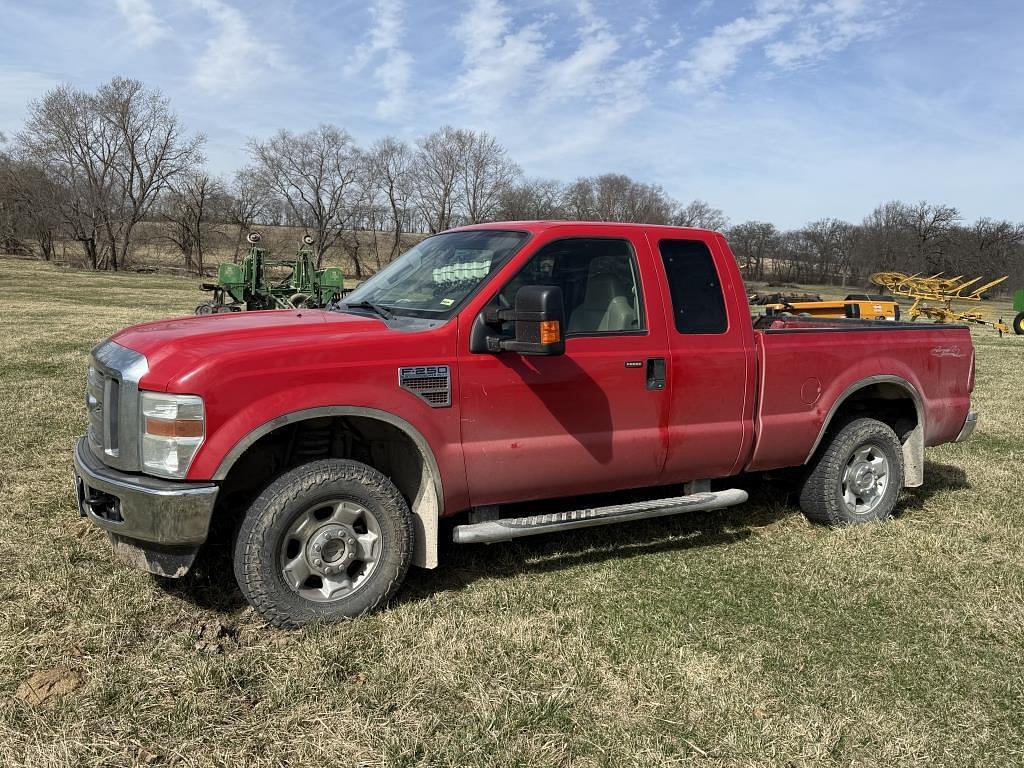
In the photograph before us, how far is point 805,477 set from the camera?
5246 mm

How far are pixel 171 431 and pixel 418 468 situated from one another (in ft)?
3.85

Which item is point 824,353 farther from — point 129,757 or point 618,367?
point 129,757

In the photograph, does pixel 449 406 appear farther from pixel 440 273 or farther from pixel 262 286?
pixel 262 286

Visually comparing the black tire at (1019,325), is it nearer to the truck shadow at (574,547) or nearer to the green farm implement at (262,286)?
the green farm implement at (262,286)

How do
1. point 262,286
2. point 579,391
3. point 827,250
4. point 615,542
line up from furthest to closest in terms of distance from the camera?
point 827,250 → point 262,286 → point 615,542 → point 579,391

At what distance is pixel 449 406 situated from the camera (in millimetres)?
3738

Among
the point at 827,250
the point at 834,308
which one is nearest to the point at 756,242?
the point at 827,250

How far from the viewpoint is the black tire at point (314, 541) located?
11.4 ft

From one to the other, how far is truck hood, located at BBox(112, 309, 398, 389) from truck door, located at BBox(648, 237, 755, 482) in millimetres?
1673

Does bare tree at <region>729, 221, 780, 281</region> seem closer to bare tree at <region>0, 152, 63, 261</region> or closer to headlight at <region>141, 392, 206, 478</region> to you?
bare tree at <region>0, 152, 63, 261</region>

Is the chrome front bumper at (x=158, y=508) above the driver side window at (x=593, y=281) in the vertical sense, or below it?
below

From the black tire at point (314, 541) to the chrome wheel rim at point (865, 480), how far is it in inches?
124

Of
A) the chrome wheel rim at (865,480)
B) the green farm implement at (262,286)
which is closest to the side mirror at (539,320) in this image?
the chrome wheel rim at (865,480)

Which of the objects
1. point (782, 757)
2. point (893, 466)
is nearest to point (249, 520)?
point (782, 757)
